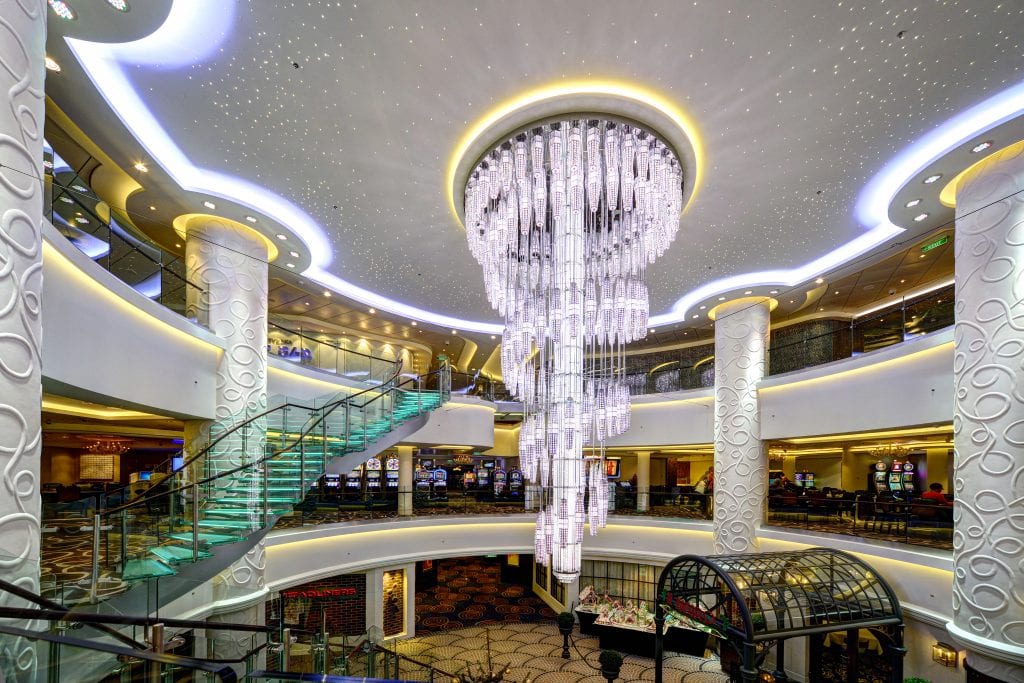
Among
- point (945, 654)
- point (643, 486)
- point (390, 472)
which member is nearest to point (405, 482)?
point (643, 486)

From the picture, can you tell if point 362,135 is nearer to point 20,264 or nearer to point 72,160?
point 20,264

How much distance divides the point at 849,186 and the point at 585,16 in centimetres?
510

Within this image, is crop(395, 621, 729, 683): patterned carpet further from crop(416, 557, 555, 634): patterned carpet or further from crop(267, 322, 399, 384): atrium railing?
crop(267, 322, 399, 384): atrium railing

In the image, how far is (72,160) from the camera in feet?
27.4

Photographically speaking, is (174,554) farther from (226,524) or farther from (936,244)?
(936,244)

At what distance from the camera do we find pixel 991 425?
7000mm

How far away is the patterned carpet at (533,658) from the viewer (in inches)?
486

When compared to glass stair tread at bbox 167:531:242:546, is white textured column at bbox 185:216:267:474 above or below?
above

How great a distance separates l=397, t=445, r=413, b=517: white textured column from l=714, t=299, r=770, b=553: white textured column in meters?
8.11

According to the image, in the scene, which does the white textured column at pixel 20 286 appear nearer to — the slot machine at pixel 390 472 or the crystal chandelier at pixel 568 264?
the crystal chandelier at pixel 568 264

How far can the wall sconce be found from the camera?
934 centimetres

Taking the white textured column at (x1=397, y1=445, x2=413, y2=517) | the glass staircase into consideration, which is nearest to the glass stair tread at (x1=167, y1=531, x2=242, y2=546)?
the glass staircase

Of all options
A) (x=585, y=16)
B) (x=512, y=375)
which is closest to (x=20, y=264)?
(x=585, y=16)

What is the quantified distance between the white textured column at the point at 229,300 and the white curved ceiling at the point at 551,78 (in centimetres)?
A: 172
